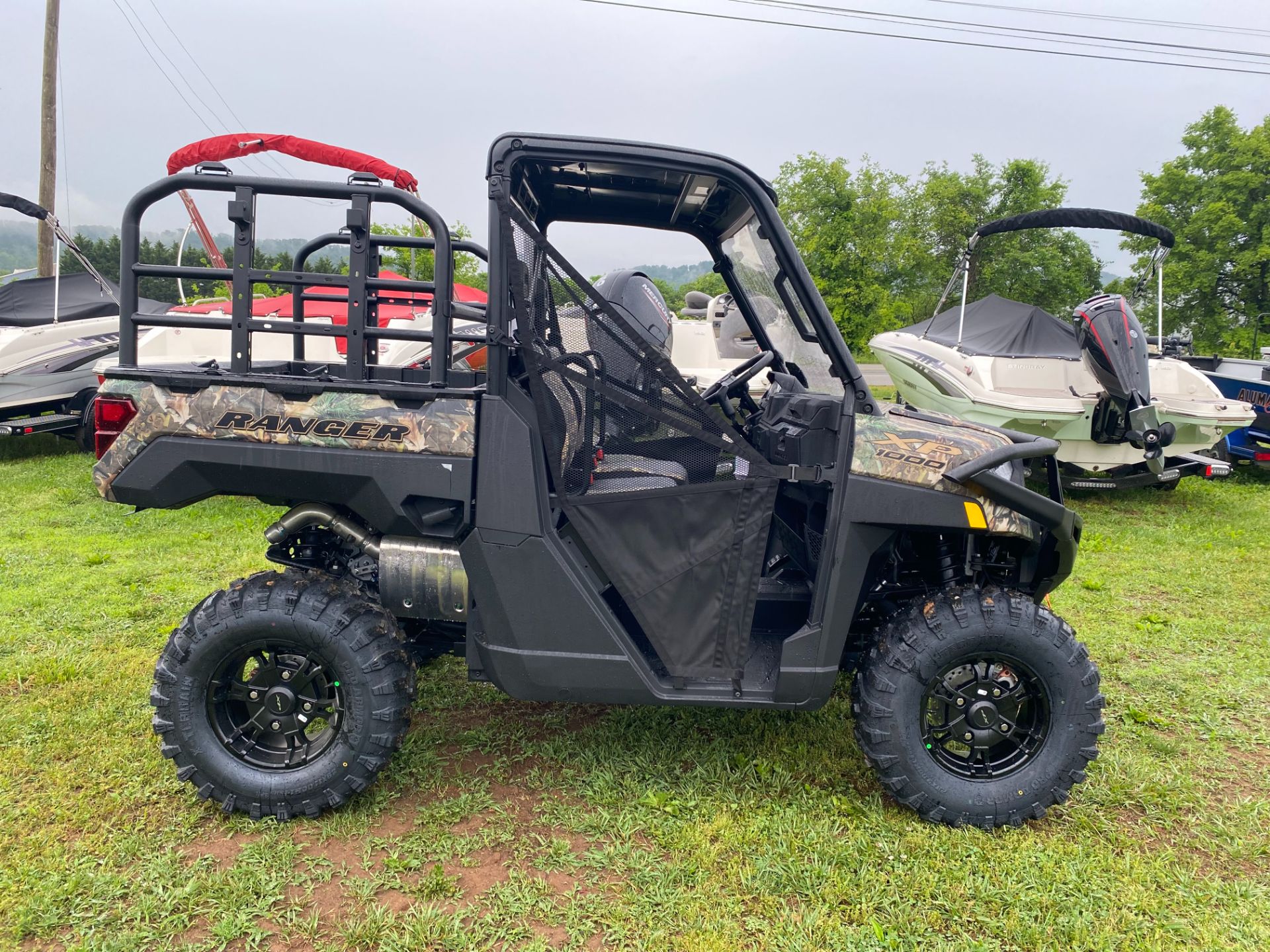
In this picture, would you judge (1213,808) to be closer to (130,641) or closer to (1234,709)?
(1234,709)

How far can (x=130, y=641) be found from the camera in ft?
14.1

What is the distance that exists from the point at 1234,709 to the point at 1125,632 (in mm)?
999

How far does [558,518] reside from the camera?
2.75 m

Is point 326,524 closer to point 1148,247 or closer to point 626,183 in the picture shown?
point 626,183

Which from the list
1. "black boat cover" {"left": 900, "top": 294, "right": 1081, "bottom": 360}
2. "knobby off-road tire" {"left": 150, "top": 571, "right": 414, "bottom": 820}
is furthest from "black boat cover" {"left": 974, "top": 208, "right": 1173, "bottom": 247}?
"knobby off-road tire" {"left": 150, "top": 571, "right": 414, "bottom": 820}

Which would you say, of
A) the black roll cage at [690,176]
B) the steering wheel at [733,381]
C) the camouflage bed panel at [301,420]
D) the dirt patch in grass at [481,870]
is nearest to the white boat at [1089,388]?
the steering wheel at [733,381]

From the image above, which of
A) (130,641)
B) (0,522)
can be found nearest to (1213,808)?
(130,641)

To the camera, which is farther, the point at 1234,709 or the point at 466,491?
the point at 1234,709

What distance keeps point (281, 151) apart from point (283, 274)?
967 cm

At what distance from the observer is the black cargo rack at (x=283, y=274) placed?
2561mm

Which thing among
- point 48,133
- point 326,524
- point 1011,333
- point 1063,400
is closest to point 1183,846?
point 326,524

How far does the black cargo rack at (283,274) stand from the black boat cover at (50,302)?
7.71 metres

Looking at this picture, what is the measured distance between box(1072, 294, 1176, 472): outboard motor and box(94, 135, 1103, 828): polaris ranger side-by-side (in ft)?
17.6

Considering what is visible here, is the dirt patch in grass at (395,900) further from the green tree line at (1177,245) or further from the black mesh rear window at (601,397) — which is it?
the green tree line at (1177,245)
